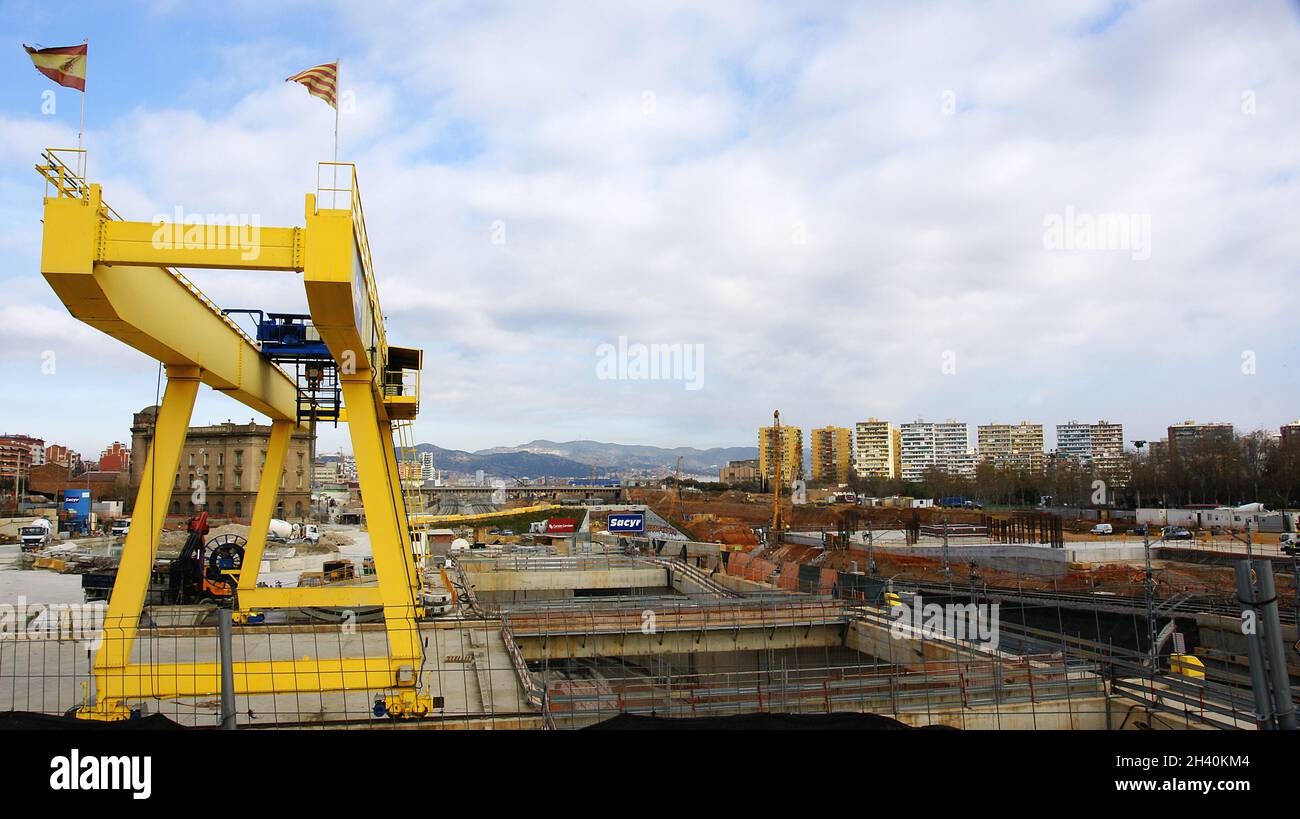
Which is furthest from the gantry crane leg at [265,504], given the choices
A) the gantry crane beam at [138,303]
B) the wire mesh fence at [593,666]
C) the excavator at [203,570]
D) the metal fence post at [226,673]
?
the metal fence post at [226,673]

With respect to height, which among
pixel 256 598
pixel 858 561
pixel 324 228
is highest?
pixel 324 228

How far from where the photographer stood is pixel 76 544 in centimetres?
4516

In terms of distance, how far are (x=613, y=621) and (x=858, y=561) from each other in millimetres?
23202

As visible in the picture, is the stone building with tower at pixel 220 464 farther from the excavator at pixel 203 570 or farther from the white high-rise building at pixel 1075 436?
the white high-rise building at pixel 1075 436

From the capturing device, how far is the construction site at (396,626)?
30.8ft

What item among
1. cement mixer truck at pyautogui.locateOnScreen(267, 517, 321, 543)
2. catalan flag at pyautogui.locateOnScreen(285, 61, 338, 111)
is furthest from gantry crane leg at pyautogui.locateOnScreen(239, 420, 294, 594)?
cement mixer truck at pyautogui.locateOnScreen(267, 517, 321, 543)

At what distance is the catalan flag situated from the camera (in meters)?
10.1

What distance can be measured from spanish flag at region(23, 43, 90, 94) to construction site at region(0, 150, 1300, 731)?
84 centimetres

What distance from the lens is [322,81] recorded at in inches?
404

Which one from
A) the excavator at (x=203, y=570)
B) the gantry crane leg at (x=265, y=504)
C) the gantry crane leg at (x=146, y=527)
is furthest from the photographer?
the excavator at (x=203, y=570)

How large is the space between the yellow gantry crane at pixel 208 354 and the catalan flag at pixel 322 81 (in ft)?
3.45

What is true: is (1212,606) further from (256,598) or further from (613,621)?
(256,598)

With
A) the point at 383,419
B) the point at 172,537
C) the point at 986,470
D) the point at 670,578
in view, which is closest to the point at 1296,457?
the point at 986,470

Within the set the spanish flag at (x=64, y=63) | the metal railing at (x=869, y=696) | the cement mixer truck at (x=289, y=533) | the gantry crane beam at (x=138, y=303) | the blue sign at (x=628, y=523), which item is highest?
the spanish flag at (x=64, y=63)
